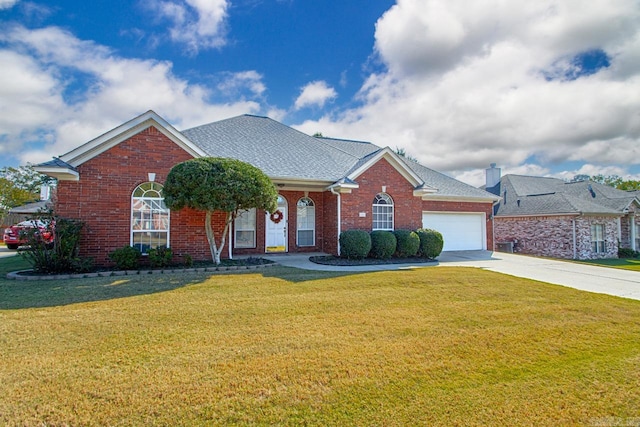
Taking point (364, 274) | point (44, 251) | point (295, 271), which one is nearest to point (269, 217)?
point (295, 271)

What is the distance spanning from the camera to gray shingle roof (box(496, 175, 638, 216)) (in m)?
19.6

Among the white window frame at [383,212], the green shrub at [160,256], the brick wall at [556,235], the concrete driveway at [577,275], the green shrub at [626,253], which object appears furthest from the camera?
the green shrub at [626,253]

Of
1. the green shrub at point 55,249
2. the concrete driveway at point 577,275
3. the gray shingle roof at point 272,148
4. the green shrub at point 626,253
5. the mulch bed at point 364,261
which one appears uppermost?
the gray shingle roof at point 272,148

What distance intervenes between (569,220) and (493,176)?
8.23 metres

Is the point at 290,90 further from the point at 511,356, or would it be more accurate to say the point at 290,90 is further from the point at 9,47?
the point at 511,356

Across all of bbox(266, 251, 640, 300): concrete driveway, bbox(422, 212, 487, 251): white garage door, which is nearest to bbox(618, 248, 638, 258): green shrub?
bbox(422, 212, 487, 251): white garage door

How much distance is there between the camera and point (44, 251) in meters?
8.69

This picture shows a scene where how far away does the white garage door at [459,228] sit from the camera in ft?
56.0

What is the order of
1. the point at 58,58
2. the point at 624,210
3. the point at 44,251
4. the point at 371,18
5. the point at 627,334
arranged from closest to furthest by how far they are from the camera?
the point at 627,334 → the point at 44,251 → the point at 58,58 → the point at 371,18 → the point at 624,210

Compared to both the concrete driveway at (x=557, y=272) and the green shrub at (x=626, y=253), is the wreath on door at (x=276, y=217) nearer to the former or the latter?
the concrete driveway at (x=557, y=272)

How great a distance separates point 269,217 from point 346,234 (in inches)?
149

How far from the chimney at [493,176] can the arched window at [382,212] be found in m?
16.5

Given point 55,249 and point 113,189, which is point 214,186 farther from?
point 55,249

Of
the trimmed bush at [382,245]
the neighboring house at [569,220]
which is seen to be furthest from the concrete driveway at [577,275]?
the neighboring house at [569,220]
